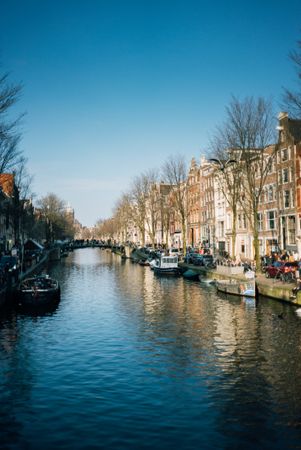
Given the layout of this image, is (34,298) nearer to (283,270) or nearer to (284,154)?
(283,270)

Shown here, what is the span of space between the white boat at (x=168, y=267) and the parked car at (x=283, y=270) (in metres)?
22.5

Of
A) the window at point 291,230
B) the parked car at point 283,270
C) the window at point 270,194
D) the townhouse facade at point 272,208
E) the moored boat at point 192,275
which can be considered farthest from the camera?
the window at point 270,194

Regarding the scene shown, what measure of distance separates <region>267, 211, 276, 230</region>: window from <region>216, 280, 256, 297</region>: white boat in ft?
76.8

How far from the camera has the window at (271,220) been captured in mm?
63237

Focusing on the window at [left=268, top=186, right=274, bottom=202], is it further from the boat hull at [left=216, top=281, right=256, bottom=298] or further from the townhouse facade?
the boat hull at [left=216, top=281, right=256, bottom=298]

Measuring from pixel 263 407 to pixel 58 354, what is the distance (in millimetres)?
11064

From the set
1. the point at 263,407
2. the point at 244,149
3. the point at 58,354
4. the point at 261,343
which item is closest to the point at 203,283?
the point at 244,149

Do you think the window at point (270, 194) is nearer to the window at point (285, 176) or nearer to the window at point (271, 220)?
the window at point (271, 220)

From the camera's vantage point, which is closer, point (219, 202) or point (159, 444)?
point (159, 444)

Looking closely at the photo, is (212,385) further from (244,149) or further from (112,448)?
(244,149)

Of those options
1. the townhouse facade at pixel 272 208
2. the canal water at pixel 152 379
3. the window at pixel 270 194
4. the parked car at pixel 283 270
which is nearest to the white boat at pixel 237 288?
the parked car at pixel 283 270

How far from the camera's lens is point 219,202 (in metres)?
86.6

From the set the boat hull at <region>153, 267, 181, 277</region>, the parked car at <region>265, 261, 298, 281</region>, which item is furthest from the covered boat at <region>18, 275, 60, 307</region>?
the boat hull at <region>153, 267, 181, 277</region>

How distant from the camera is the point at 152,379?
18047 mm
